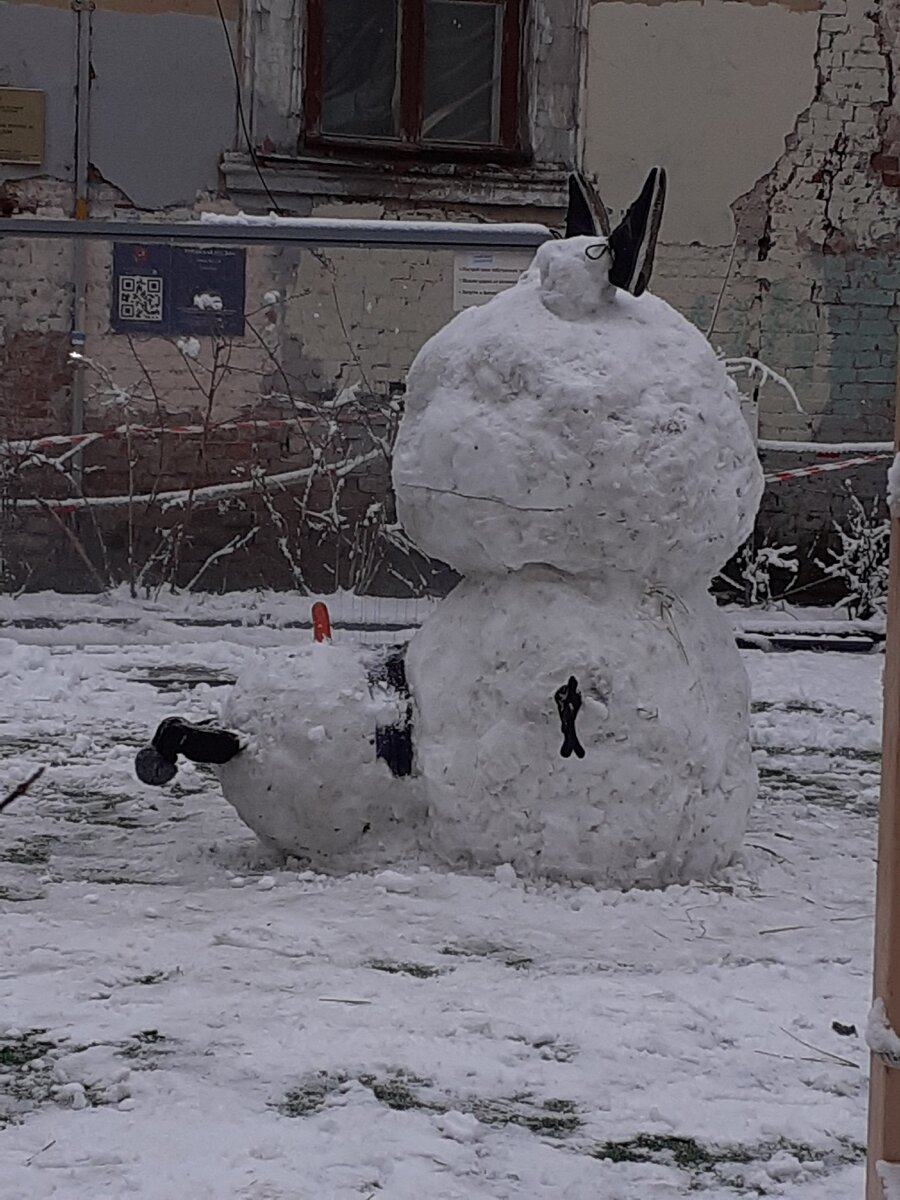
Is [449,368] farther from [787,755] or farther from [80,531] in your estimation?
[80,531]

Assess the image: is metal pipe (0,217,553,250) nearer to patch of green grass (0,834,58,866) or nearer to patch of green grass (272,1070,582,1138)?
patch of green grass (0,834,58,866)

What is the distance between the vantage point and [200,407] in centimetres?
847

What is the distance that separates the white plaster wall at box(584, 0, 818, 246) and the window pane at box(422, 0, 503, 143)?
0.62 metres

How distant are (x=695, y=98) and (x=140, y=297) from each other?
414cm

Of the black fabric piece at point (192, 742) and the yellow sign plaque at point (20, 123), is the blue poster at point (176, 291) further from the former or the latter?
the black fabric piece at point (192, 742)

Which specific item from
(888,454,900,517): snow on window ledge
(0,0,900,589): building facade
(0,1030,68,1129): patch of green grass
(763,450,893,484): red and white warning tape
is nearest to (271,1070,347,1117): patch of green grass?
(0,1030,68,1129): patch of green grass

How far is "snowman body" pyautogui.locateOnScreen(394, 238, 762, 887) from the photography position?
3.91m

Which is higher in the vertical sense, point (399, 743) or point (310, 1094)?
point (399, 743)

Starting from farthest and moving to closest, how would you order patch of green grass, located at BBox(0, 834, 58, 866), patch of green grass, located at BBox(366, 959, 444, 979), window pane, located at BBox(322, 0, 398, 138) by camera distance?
window pane, located at BBox(322, 0, 398, 138) → patch of green grass, located at BBox(0, 834, 58, 866) → patch of green grass, located at BBox(366, 959, 444, 979)

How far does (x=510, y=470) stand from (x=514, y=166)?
718 cm

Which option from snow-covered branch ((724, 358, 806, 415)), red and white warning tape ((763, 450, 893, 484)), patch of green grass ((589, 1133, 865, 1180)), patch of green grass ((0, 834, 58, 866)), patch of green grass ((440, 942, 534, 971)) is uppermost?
snow-covered branch ((724, 358, 806, 415))

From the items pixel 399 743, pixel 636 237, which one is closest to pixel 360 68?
pixel 636 237

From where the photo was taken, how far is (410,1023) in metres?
3.13

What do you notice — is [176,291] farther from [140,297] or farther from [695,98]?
[695,98]
